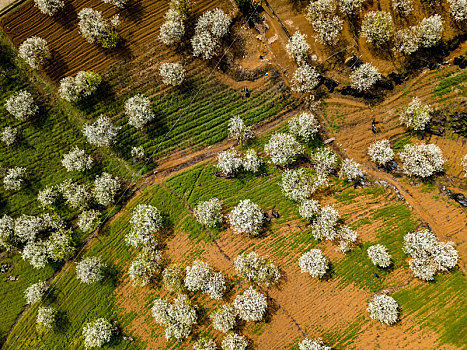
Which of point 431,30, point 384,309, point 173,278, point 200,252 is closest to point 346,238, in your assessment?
point 384,309

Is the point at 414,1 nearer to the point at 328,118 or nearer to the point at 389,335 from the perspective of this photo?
the point at 328,118

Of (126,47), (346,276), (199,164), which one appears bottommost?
(346,276)

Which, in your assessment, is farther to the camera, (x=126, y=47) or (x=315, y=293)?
(x=126, y=47)

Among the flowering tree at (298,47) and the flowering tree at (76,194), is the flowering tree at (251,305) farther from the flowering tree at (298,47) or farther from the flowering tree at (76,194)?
the flowering tree at (298,47)

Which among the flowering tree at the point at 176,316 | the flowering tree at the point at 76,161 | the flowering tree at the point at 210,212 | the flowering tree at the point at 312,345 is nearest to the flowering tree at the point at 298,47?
the flowering tree at the point at 210,212

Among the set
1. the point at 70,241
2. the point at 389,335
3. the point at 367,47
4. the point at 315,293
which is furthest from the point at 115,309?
the point at 367,47

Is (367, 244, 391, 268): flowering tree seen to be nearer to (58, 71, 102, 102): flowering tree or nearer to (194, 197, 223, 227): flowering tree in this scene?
(194, 197, 223, 227): flowering tree

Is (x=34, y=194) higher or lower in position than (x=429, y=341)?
higher
